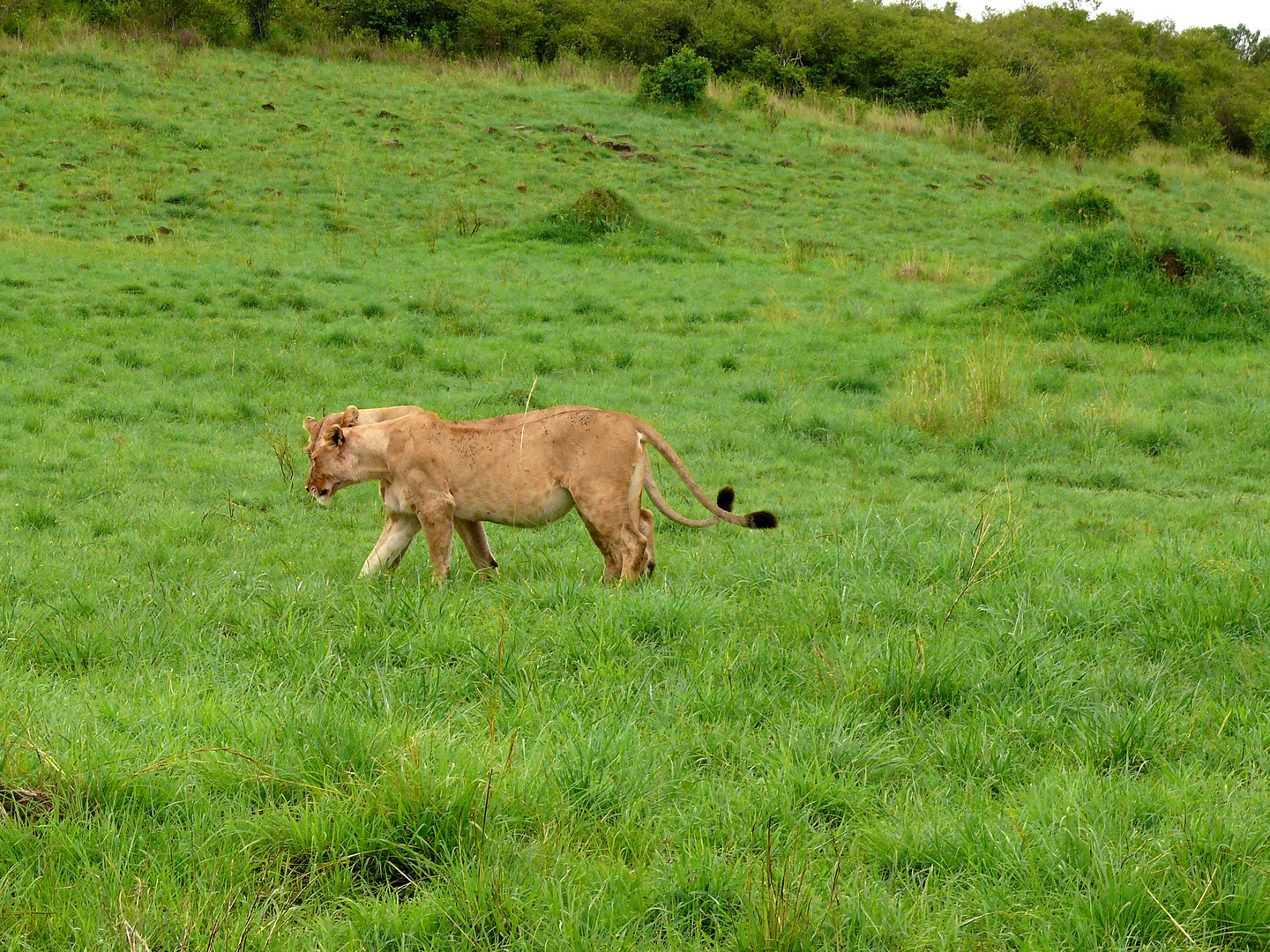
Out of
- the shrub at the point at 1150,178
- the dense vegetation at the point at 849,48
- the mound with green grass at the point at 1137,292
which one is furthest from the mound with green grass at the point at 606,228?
the shrub at the point at 1150,178

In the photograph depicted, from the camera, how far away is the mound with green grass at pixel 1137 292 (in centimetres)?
1448

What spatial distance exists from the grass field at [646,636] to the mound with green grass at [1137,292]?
0.46ft

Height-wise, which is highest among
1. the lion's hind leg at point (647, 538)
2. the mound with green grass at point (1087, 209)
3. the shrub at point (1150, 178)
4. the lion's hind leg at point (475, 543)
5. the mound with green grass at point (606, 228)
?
the shrub at point (1150, 178)

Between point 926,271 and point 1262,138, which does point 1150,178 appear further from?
point 926,271

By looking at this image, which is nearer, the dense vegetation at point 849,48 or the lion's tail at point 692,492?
the lion's tail at point 692,492

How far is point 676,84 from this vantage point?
3081 cm

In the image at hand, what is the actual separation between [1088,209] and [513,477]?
21470 millimetres

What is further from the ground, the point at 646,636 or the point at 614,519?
the point at 614,519

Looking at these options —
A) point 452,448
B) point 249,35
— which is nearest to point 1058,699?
point 452,448

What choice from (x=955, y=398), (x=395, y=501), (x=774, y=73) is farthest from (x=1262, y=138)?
(x=395, y=501)

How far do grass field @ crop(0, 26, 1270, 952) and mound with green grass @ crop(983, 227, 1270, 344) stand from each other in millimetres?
139

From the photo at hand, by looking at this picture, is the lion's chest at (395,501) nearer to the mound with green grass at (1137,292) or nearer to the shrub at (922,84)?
the mound with green grass at (1137,292)

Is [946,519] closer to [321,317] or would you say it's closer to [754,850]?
[754,850]

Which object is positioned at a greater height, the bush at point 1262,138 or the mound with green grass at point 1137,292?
the bush at point 1262,138
